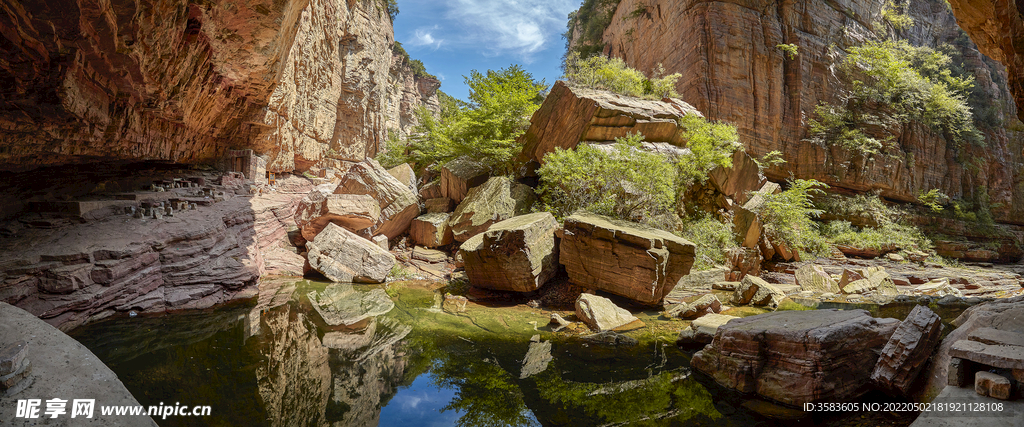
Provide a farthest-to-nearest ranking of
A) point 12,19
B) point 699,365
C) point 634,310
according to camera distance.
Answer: point 634,310 < point 699,365 < point 12,19

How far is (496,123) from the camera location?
509 inches

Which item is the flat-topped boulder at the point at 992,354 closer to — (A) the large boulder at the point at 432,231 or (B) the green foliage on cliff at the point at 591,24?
(A) the large boulder at the point at 432,231

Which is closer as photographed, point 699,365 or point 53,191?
point 699,365

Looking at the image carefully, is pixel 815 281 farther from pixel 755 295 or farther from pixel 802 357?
pixel 802 357

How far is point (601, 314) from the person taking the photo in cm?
669

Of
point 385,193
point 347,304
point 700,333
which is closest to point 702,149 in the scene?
point 700,333

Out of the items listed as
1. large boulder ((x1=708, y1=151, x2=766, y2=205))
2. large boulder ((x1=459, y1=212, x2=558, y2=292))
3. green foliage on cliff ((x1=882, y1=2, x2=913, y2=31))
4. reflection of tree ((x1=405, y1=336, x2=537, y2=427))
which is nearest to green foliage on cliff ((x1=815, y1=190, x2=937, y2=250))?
large boulder ((x1=708, y1=151, x2=766, y2=205))

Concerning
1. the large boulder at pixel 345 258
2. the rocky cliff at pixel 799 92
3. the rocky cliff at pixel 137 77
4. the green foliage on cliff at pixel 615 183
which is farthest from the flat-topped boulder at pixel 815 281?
the rocky cliff at pixel 137 77

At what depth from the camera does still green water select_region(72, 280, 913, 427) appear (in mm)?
3701

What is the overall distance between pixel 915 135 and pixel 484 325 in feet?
81.3

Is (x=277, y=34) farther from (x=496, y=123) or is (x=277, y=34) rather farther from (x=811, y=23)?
(x=811, y=23)

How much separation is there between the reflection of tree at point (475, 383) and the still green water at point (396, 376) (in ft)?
0.05

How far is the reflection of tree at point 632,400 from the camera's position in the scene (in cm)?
381

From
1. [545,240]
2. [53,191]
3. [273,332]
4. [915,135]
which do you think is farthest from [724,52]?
[53,191]
